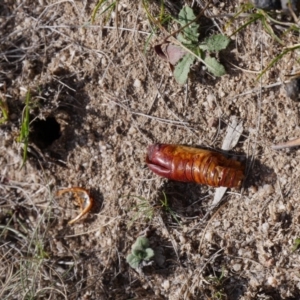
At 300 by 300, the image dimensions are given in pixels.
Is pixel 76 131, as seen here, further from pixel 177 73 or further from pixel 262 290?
pixel 262 290

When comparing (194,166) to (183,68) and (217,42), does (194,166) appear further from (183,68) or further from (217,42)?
(217,42)

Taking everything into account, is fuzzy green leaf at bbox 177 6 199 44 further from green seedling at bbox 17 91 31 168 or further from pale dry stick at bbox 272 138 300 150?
green seedling at bbox 17 91 31 168

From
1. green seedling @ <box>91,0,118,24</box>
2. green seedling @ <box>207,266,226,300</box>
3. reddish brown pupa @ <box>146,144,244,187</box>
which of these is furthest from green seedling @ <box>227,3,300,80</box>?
green seedling @ <box>207,266,226,300</box>

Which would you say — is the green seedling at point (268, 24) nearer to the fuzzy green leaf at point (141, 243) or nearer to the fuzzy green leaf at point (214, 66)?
the fuzzy green leaf at point (214, 66)

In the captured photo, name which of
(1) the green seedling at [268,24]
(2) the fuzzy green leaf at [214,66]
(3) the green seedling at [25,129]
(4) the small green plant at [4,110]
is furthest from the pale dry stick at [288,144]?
(4) the small green plant at [4,110]

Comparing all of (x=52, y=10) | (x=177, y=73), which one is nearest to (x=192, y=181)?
(x=177, y=73)
